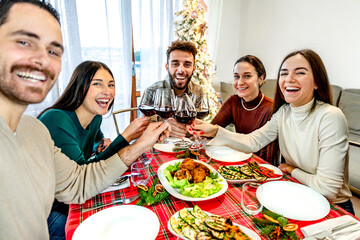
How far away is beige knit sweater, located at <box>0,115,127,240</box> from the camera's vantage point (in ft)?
2.15

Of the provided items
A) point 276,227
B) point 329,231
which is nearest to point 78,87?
point 276,227

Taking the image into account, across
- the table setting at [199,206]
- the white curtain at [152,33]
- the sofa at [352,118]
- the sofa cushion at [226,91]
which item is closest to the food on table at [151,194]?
the table setting at [199,206]

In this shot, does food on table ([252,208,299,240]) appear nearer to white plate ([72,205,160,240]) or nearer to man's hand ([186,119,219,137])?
white plate ([72,205,160,240])

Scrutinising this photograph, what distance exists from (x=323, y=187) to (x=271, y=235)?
58cm

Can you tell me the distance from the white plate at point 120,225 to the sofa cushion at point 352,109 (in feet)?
9.51

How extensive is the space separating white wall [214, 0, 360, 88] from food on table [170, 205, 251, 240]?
3.19 m

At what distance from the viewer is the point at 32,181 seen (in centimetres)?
73

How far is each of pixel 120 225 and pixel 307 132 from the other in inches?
49.0

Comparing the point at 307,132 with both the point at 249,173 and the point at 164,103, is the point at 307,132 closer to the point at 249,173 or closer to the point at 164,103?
the point at 249,173

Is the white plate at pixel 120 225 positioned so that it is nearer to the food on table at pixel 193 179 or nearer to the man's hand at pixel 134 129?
the food on table at pixel 193 179

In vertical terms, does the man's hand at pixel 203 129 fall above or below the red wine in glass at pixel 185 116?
below

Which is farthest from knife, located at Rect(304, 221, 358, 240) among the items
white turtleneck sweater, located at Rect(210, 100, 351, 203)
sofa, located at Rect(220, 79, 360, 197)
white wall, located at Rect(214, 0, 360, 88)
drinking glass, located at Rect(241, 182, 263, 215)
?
white wall, located at Rect(214, 0, 360, 88)

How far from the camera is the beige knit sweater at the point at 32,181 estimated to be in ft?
2.15

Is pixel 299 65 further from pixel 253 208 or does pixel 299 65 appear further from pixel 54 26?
pixel 54 26
